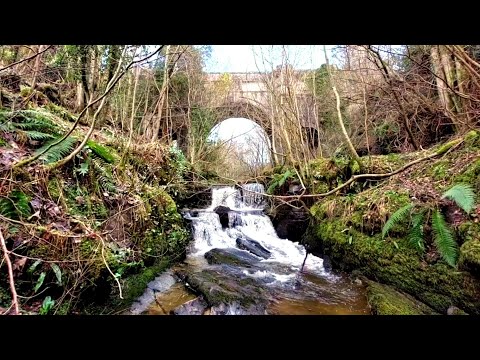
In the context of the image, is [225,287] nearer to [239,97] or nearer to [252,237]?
[252,237]

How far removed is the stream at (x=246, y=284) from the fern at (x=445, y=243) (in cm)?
129

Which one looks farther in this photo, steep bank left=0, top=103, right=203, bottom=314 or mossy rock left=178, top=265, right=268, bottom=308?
mossy rock left=178, top=265, right=268, bottom=308

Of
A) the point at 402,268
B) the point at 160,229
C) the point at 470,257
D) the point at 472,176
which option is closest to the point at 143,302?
the point at 160,229

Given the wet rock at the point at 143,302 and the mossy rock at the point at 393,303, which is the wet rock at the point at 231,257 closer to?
the wet rock at the point at 143,302

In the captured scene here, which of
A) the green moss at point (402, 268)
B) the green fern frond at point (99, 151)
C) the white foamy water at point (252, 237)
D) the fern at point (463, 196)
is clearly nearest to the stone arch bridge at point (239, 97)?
the white foamy water at point (252, 237)

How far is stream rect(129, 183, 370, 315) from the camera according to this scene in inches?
153

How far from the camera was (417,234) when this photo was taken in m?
3.85

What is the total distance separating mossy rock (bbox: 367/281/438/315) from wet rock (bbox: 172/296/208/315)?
7.48 feet

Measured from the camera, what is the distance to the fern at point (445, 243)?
326 centimetres

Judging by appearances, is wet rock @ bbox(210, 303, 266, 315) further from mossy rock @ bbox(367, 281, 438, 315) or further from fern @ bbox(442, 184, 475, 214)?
fern @ bbox(442, 184, 475, 214)

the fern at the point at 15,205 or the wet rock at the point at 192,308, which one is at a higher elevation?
the fern at the point at 15,205

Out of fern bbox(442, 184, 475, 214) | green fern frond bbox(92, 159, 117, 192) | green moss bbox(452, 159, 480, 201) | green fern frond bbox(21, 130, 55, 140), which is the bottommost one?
fern bbox(442, 184, 475, 214)

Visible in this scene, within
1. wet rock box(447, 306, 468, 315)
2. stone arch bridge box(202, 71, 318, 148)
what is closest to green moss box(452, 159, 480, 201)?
wet rock box(447, 306, 468, 315)
